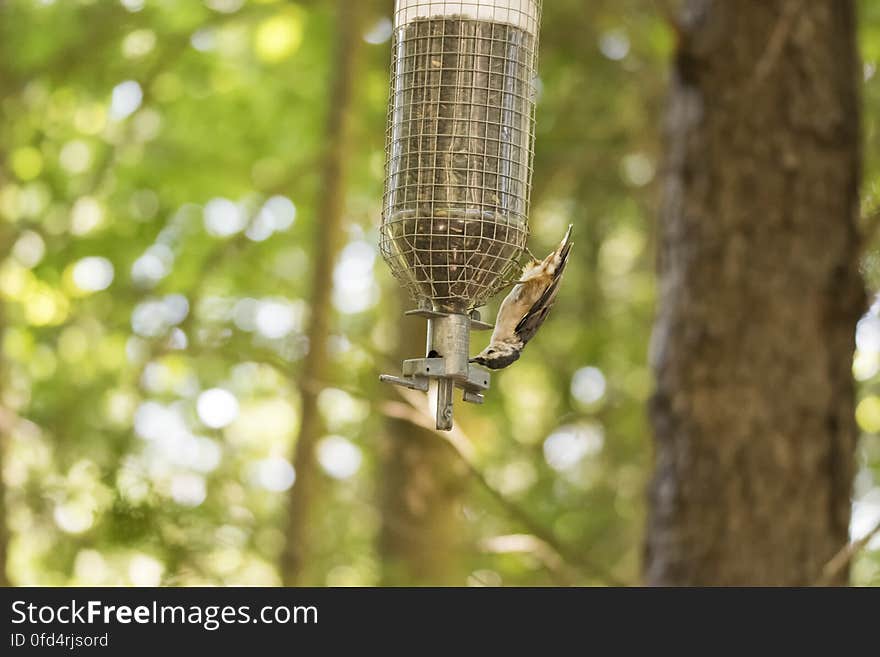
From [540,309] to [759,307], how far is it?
2.33 m

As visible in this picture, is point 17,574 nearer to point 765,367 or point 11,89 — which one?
point 11,89

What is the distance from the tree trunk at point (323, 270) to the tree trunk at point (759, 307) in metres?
1.92

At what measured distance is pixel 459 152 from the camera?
247cm

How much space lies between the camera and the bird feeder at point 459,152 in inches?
93.4

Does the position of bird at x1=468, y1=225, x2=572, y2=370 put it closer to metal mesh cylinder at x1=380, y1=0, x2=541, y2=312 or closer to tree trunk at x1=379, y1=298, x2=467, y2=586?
metal mesh cylinder at x1=380, y1=0, x2=541, y2=312

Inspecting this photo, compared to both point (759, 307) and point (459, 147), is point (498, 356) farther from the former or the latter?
point (759, 307)

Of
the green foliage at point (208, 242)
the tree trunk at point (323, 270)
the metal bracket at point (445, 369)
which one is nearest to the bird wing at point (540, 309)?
the metal bracket at point (445, 369)

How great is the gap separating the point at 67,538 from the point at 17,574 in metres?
2.96

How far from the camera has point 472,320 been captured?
7.65ft

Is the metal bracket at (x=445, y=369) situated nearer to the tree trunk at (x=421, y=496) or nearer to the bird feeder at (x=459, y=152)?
the bird feeder at (x=459, y=152)

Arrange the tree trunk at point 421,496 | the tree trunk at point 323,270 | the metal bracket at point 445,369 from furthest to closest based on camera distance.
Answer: the tree trunk at point 421,496 < the tree trunk at point 323,270 < the metal bracket at point 445,369

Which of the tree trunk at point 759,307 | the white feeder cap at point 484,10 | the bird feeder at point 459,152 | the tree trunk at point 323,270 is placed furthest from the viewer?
the tree trunk at point 323,270

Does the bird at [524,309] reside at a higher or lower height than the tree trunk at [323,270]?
lower
